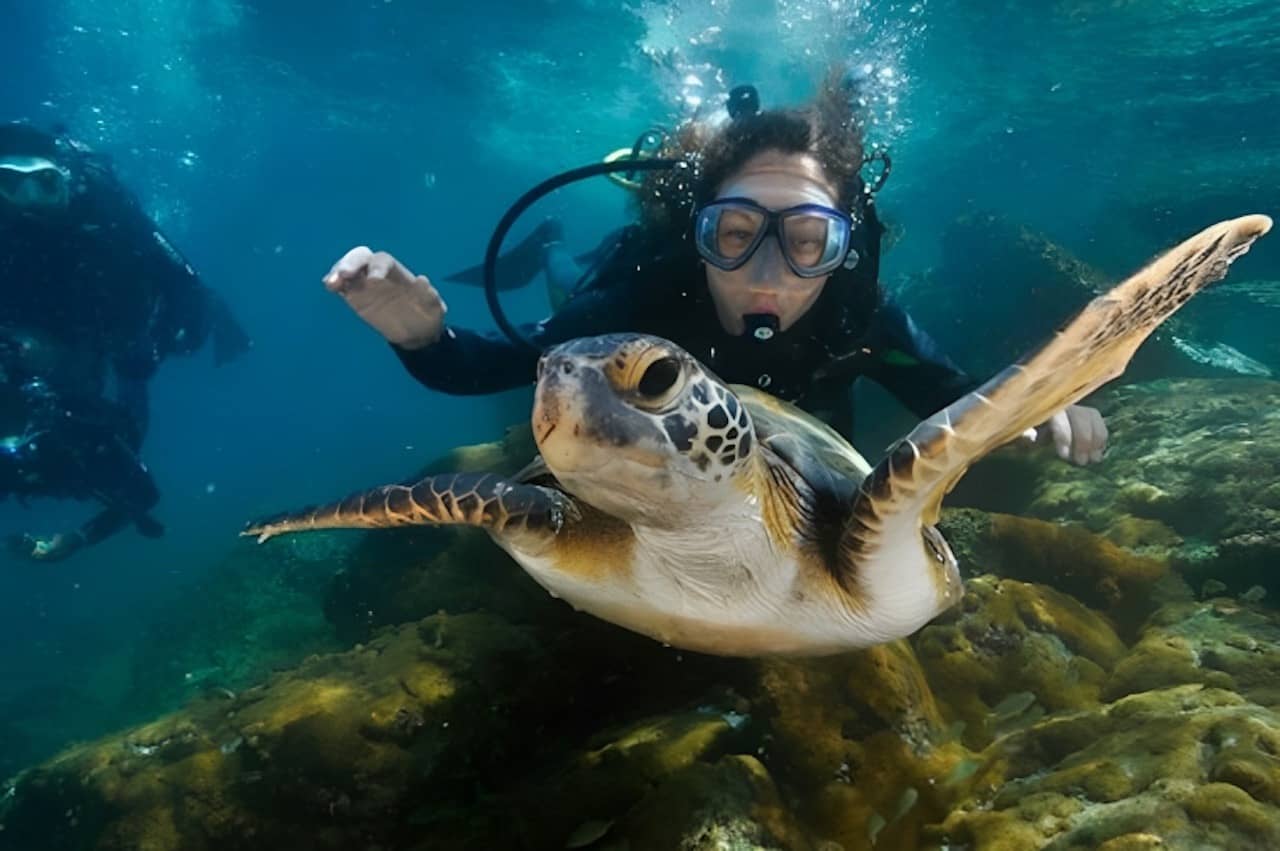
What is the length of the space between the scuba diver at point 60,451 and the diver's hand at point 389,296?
6.85 metres

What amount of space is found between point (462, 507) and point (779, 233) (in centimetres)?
163

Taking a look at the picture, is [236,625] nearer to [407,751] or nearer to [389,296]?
[407,751]

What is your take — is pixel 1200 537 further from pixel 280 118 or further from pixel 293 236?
pixel 293 236

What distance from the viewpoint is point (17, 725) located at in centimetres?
927

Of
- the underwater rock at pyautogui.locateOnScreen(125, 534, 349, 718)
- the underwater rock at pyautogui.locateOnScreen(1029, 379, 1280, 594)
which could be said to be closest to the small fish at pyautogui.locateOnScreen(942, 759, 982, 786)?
the underwater rock at pyautogui.locateOnScreen(1029, 379, 1280, 594)

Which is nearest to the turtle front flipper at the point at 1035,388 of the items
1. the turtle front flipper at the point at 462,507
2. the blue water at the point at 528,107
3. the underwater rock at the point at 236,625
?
the turtle front flipper at the point at 462,507

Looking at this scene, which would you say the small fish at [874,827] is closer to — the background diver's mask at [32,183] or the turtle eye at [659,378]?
the turtle eye at [659,378]

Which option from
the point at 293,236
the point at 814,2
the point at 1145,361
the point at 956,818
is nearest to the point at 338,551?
the point at 956,818

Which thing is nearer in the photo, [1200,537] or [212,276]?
[1200,537]

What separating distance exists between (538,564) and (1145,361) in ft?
30.4

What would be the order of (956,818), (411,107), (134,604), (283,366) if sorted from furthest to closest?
1. (283,366)
2. (411,107)
3. (134,604)
4. (956,818)

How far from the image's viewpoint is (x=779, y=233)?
275 centimetres

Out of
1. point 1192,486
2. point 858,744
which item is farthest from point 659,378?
point 1192,486

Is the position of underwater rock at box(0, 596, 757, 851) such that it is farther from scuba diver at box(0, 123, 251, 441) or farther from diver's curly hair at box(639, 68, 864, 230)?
scuba diver at box(0, 123, 251, 441)
